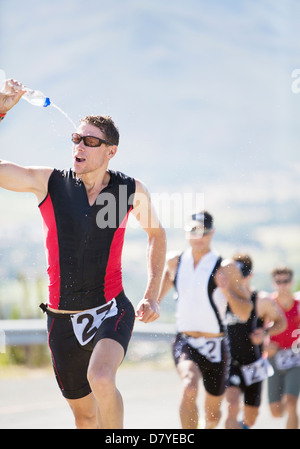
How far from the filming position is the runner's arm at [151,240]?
4163 mm

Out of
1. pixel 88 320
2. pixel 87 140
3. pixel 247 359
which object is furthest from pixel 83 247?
pixel 247 359

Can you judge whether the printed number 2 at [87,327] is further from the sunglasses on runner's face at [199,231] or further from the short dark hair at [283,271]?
the short dark hair at [283,271]

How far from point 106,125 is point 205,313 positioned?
1.99 metres

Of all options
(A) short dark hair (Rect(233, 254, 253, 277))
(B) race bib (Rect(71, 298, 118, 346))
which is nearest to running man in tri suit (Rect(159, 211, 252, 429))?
(A) short dark hair (Rect(233, 254, 253, 277))

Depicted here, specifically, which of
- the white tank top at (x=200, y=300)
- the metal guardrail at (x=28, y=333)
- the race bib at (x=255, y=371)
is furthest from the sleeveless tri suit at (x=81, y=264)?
the metal guardrail at (x=28, y=333)

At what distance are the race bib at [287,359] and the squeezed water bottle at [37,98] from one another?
3.59 metres

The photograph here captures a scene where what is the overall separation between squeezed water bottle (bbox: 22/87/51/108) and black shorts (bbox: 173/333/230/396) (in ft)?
7.70

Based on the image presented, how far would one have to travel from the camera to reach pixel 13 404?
881 centimetres

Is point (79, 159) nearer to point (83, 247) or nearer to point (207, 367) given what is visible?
point (83, 247)
